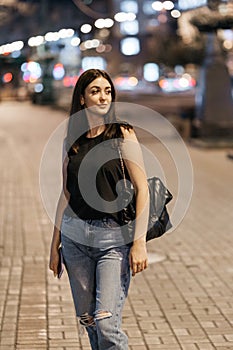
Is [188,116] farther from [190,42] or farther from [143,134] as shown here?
[190,42]

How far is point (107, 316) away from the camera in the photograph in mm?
4203

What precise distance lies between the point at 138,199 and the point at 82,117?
55 cm

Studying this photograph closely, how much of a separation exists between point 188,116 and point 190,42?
96.3 feet

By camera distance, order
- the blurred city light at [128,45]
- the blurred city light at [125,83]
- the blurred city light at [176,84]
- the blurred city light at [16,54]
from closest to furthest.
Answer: the blurred city light at [16,54]
the blurred city light at [125,83]
the blurred city light at [176,84]
the blurred city light at [128,45]

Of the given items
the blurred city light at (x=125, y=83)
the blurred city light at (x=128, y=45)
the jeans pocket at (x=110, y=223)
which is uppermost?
the jeans pocket at (x=110, y=223)

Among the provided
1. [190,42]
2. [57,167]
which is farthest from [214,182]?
[190,42]

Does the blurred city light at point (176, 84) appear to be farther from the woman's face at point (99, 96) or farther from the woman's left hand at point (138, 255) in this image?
the woman's left hand at point (138, 255)

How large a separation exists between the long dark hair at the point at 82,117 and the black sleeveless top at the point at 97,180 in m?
0.06

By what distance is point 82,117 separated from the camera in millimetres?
4520

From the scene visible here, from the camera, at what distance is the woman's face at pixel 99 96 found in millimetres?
4441

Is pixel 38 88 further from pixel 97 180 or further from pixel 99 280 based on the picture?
pixel 99 280

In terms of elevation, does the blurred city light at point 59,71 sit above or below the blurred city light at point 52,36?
below

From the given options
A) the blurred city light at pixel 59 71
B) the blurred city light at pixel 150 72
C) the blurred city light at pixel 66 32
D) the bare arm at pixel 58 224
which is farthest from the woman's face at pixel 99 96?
the blurred city light at pixel 150 72

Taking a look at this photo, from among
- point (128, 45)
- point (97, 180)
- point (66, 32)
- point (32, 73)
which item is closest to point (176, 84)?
point (32, 73)
